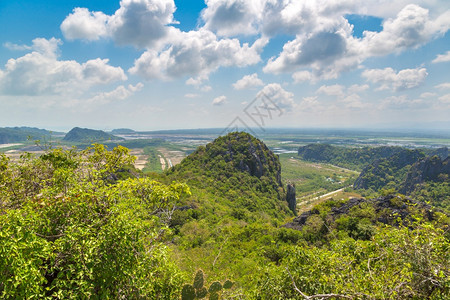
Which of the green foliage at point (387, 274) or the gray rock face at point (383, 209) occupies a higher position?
the green foliage at point (387, 274)

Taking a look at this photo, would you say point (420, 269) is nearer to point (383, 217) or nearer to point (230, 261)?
point (230, 261)

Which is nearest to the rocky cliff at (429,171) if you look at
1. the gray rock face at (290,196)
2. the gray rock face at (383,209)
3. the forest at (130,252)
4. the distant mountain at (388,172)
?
the distant mountain at (388,172)

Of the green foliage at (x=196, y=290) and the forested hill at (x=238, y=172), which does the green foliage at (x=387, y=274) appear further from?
the forested hill at (x=238, y=172)

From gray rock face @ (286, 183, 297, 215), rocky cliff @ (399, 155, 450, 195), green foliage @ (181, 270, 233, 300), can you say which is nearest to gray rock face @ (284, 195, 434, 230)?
green foliage @ (181, 270, 233, 300)

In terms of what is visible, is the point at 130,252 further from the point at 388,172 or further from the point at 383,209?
the point at 388,172

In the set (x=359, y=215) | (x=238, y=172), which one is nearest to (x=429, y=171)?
(x=238, y=172)

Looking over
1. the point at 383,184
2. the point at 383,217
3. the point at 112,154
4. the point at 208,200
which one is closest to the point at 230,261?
the point at 112,154

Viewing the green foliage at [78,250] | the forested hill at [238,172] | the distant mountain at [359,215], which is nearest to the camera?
the green foliage at [78,250]

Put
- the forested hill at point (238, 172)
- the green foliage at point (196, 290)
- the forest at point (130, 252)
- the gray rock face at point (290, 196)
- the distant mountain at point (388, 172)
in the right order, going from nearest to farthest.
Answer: the forest at point (130, 252), the green foliage at point (196, 290), the forested hill at point (238, 172), the gray rock face at point (290, 196), the distant mountain at point (388, 172)
